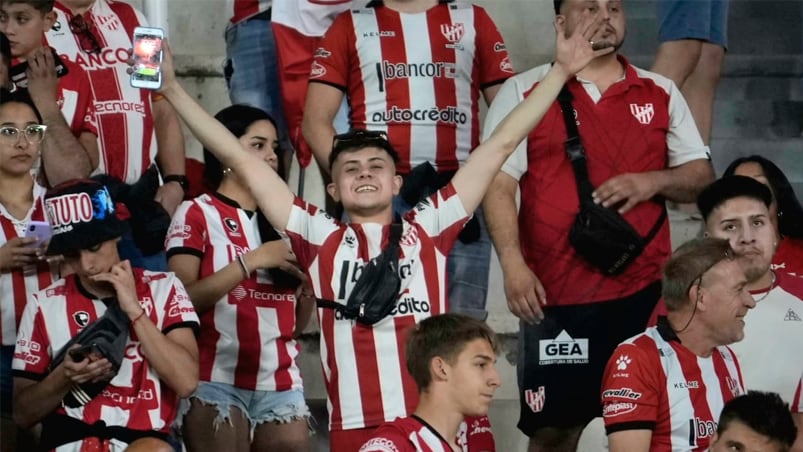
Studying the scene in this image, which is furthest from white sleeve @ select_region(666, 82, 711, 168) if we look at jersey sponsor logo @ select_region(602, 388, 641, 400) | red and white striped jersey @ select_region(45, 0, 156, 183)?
red and white striped jersey @ select_region(45, 0, 156, 183)

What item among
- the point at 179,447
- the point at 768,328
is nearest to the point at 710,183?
the point at 768,328

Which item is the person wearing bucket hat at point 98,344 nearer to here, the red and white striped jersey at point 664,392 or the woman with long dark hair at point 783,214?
the red and white striped jersey at point 664,392

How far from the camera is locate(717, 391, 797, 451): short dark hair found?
209 inches

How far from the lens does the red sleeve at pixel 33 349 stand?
18.6ft

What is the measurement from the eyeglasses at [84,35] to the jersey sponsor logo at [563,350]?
6.79ft

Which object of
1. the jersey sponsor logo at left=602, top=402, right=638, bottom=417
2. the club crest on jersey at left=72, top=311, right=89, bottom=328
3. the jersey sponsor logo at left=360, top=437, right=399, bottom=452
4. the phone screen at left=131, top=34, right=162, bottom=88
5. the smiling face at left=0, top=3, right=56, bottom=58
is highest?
the smiling face at left=0, top=3, right=56, bottom=58

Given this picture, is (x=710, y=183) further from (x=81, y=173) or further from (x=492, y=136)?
(x=81, y=173)

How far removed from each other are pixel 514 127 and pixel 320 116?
99 centimetres

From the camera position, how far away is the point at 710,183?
633 cm

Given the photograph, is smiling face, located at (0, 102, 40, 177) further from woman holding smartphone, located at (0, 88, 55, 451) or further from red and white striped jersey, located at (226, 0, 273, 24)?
red and white striped jersey, located at (226, 0, 273, 24)

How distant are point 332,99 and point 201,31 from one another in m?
1.93

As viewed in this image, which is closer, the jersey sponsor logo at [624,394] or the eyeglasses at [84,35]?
the jersey sponsor logo at [624,394]

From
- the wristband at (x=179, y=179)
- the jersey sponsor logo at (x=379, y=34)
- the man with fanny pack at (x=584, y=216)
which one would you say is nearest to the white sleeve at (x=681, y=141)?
the man with fanny pack at (x=584, y=216)

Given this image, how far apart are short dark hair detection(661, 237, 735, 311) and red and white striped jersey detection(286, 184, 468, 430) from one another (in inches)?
28.2
